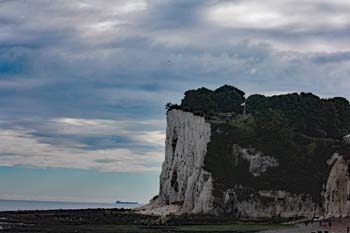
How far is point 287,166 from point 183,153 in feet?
63.0

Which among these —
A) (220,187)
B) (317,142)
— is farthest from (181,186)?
(317,142)

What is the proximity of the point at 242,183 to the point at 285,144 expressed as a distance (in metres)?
8.46

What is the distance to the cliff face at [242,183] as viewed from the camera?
84062 millimetres

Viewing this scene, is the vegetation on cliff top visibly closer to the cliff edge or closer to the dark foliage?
the cliff edge

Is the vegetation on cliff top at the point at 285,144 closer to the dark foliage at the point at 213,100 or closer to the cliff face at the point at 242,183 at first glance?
the cliff face at the point at 242,183

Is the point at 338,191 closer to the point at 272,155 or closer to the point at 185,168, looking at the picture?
the point at 272,155

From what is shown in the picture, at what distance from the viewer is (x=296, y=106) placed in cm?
11100

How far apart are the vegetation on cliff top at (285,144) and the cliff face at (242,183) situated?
132 mm

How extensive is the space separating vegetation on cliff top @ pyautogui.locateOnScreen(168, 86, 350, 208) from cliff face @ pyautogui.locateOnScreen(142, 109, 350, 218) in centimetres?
13

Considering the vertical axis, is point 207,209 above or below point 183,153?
below

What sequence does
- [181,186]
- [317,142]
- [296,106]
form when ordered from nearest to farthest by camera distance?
[317,142] → [181,186] → [296,106]

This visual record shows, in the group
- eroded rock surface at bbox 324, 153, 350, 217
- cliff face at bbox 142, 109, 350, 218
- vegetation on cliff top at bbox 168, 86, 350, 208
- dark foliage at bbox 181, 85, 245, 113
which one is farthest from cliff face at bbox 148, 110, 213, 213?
eroded rock surface at bbox 324, 153, 350, 217

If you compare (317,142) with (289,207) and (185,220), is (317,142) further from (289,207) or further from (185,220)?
(185,220)

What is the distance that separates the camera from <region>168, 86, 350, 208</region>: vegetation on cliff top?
89375 mm
